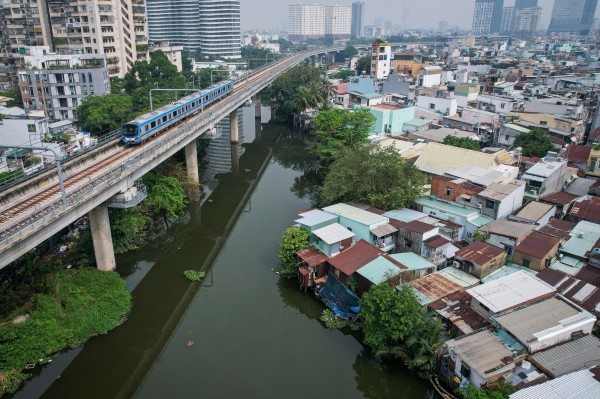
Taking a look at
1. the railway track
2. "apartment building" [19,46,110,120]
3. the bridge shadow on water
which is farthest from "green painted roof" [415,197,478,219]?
"apartment building" [19,46,110,120]

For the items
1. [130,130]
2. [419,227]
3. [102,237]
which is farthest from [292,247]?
[130,130]

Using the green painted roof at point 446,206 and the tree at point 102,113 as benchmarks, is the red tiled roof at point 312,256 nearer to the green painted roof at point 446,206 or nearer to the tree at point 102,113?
the green painted roof at point 446,206

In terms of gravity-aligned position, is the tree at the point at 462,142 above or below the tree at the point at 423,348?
above

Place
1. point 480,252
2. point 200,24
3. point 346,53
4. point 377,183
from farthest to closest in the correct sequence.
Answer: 1. point 346,53
2. point 200,24
3. point 377,183
4. point 480,252

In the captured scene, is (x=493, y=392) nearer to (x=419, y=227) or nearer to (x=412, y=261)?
(x=412, y=261)

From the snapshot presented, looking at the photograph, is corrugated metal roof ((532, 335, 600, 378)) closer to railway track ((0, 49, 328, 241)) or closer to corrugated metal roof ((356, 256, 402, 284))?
corrugated metal roof ((356, 256, 402, 284))

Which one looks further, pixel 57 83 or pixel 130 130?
pixel 57 83

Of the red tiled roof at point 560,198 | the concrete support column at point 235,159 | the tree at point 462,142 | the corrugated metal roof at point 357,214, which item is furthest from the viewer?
the concrete support column at point 235,159

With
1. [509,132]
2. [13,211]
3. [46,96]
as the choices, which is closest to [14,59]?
[46,96]

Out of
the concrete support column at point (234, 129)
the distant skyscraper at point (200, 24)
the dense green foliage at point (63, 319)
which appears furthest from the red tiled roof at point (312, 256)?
the distant skyscraper at point (200, 24)
